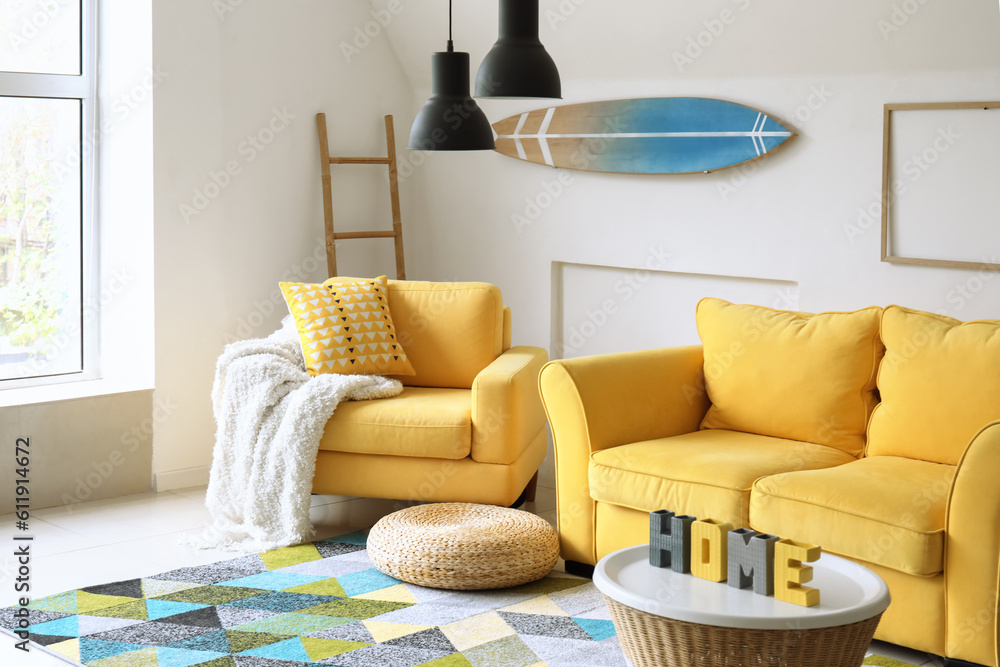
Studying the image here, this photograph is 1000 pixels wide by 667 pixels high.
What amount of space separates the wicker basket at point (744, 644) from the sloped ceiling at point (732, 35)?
1.95 meters

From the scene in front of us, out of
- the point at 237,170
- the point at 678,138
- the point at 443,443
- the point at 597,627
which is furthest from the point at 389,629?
the point at 237,170

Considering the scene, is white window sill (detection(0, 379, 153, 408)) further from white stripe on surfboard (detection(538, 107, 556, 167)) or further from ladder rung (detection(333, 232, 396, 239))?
white stripe on surfboard (detection(538, 107, 556, 167))

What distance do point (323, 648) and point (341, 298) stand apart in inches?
63.9

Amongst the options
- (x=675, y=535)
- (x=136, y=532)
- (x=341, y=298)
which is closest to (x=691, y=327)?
(x=341, y=298)

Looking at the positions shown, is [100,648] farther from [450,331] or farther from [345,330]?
[450,331]

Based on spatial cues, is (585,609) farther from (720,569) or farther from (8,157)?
(8,157)

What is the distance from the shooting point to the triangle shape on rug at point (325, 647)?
2.60 metres

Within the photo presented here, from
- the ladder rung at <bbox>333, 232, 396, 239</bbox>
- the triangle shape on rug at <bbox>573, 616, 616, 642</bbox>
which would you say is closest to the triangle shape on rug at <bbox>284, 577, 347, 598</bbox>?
the triangle shape on rug at <bbox>573, 616, 616, 642</bbox>

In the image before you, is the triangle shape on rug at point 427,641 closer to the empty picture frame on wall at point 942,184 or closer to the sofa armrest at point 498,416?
the sofa armrest at point 498,416

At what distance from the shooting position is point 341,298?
396 centimetres

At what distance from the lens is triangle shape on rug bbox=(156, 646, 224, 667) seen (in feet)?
8.34

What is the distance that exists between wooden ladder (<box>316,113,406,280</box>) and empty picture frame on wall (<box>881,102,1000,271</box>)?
2283 mm

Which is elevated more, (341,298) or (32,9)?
(32,9)

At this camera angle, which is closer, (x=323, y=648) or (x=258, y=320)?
(x=323, y=648)
